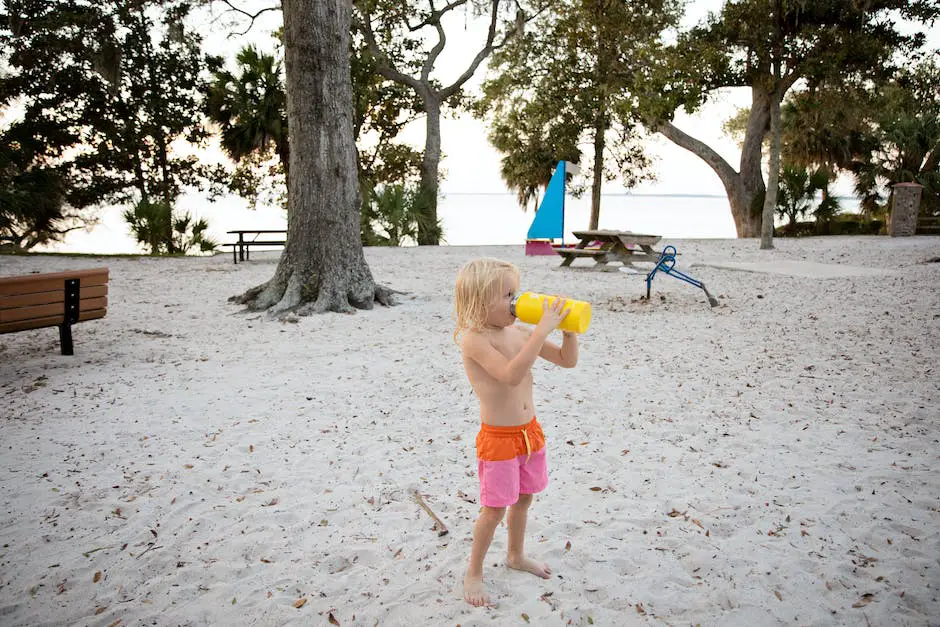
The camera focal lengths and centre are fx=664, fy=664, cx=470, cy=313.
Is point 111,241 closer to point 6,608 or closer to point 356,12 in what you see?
point 356,12

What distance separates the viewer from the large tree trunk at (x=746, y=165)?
19.6 m

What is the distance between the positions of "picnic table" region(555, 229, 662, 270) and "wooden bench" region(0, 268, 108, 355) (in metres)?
7.14

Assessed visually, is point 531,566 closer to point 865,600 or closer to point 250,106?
Answer: point 865,600

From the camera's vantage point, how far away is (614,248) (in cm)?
1073

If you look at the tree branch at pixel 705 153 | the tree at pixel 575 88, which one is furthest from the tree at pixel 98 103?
the tree branch at pixel 705 153

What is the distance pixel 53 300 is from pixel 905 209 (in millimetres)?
18852

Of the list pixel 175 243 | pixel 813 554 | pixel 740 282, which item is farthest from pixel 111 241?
pixel 813 554

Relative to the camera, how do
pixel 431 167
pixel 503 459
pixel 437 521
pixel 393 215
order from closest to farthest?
pixel 503 459
pixel 437 521
pixel 393 215
pixel 431 167

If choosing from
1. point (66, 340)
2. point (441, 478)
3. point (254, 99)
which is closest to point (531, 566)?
point (441, 478)

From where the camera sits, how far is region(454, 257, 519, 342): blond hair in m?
2.14

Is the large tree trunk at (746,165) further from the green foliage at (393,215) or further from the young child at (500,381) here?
the young child at (500,381)

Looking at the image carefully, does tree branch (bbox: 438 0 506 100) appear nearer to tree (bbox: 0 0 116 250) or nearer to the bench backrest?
tree (bbox: 0 0 116 250)

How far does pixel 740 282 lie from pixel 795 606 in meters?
8.18

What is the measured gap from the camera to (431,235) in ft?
56.4
